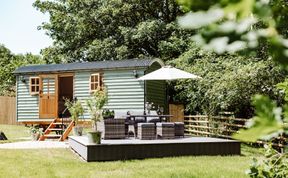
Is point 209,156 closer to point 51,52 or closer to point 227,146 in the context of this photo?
point 227,146

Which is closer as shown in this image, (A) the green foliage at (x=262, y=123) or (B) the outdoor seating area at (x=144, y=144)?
(A) the green foliage at (x=262, y=123)

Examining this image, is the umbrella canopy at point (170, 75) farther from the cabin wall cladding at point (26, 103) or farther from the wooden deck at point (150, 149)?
the cabin wall cladding at point (26, 103)

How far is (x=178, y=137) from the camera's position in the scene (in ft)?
38.7

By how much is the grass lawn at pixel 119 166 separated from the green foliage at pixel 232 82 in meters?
2.43

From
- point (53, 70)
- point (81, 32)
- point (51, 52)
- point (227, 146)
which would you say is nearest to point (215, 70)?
point (227, 146)

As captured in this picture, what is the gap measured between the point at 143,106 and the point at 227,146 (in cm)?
604

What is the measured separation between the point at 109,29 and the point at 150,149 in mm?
14490

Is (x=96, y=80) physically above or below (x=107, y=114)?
above

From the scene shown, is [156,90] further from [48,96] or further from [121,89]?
[48,96]

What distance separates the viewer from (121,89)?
16891 millimetres

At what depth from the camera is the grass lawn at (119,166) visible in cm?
746

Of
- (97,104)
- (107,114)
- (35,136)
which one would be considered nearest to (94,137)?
(97,104)

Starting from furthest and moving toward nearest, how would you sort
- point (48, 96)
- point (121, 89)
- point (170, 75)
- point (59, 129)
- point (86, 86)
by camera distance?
point (48, 96)
point (86, 86)
point (121, 89)
point (59, 129)
point (170, 75)

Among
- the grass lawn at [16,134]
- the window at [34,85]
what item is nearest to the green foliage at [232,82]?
the window at [34,85]
